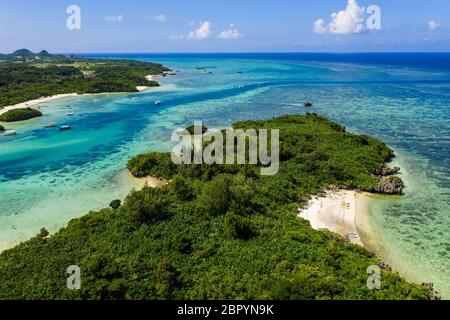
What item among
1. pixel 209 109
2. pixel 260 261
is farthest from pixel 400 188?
pixel 209 109

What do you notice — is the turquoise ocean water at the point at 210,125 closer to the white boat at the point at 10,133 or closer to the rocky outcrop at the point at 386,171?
the rocky outcrop at the point at 386,171

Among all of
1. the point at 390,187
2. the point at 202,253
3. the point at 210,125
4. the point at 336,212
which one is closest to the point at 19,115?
the point at 210,125

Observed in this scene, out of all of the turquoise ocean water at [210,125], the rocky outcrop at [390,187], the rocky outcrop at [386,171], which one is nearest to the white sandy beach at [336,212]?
the turquoise ocean water at [210,125]

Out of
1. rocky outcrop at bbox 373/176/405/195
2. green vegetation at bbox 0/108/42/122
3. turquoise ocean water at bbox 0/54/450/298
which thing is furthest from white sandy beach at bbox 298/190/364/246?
green vegetation at bbox 0/108/42/122

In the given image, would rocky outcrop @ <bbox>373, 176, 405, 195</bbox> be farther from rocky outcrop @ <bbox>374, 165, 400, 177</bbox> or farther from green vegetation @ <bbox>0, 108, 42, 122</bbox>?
green vegetation @ <bbox>0, 108, 42, 122</bbox>

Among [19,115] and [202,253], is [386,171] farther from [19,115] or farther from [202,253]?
[19,115]

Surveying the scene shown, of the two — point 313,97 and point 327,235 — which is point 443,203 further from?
point 313,97
